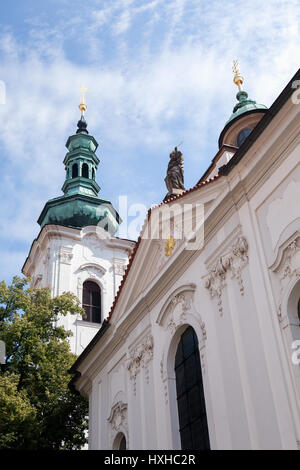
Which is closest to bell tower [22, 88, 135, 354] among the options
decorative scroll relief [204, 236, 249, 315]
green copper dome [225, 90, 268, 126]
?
green copper dome [225, 90, 268, 126]

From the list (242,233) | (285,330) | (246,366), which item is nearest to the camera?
(285,330)

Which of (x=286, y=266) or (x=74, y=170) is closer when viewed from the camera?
(x=286, y=266)

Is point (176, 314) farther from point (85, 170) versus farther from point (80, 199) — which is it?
point (85, 170)

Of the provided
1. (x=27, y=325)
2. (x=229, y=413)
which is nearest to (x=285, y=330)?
(x=229, y=413)

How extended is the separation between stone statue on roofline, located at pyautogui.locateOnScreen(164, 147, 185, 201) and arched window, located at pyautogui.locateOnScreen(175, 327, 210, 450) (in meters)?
3.65

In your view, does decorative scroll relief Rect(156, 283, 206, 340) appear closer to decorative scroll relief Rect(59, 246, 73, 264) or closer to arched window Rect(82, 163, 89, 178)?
decorative scroll relief Rect(59, 246, 73, 264)

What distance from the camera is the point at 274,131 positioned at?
872 centimetres

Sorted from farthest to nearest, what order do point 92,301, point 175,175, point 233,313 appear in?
point 92,301 < point 175,175 < point 233,313

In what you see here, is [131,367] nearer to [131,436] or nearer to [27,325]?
[131,436]

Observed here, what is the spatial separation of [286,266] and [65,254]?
64.3ft

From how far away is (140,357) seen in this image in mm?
12008

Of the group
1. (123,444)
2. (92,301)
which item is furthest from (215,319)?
(92,301)
